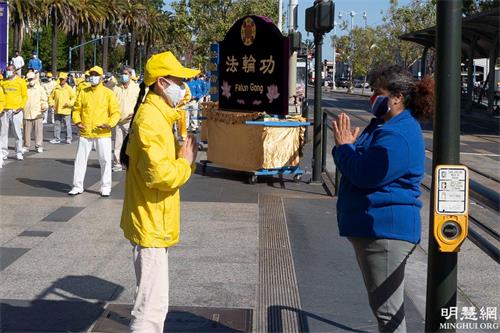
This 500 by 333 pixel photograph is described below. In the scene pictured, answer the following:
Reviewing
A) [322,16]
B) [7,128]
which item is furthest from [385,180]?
[7,128]

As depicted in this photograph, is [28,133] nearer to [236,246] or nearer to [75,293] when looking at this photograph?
[236,246]

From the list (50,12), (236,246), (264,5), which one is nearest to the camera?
(236,246)

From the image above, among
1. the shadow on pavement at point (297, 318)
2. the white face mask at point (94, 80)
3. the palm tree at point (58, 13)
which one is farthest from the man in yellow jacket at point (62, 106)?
the palm tree at point (58, 13)

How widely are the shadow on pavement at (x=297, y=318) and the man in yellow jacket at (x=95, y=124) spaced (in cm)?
563

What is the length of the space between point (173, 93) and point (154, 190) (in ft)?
1.92

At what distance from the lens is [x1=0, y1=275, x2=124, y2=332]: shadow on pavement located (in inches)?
214

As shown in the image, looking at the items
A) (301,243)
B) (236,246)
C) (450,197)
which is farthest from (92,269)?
(450,197)

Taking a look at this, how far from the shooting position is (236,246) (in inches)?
315

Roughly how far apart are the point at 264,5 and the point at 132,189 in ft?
116

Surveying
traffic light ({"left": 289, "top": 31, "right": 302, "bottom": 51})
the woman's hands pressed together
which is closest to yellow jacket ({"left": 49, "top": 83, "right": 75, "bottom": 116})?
traffic light ({"left": 289, "top": 31, "right": 302, "bottom": 51})

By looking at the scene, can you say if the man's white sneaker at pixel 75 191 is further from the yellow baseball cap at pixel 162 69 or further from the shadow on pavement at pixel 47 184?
the yellow baseball cap at pixel 162 69

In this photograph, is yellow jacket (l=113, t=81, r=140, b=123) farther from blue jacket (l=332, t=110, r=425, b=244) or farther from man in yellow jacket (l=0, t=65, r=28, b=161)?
blue jacket (l=332, t=110, r=425, b=244)

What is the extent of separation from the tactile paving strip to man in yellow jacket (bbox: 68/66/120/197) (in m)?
2.68

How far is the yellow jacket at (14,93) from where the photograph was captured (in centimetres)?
1504
